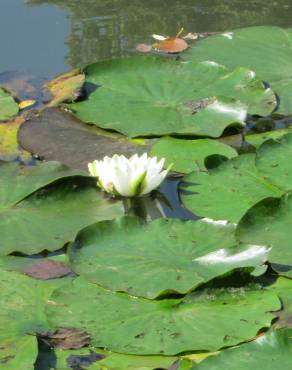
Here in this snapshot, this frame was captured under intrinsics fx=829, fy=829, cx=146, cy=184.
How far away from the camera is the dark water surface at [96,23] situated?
136 inches

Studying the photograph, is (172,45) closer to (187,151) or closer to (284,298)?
(187,151)

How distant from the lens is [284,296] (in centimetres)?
187

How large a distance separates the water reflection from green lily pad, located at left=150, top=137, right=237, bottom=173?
0.93 meters

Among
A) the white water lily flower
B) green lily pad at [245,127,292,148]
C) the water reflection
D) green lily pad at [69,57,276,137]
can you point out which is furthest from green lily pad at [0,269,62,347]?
the water reflection

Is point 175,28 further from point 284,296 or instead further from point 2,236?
point 284,296

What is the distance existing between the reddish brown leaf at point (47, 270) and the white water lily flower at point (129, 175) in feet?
1.01

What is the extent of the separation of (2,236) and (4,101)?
0.92 meters

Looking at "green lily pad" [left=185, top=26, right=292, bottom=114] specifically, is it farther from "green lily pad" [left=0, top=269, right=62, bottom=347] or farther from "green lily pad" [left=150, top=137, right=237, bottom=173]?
"green lily pad" [left=0, top=269, right=62, bottom=347]

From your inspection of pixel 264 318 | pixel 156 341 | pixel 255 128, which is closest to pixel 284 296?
pixel 264 318

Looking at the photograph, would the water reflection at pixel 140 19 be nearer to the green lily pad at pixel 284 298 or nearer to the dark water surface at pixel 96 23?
the dark water surface at pixel 96 23


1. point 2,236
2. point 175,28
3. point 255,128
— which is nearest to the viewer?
point 2,236

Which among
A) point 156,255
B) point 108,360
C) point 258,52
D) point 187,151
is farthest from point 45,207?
point 258,52

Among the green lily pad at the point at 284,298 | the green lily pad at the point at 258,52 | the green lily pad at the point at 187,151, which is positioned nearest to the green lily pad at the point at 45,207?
the green lily pad at the point at 187,151

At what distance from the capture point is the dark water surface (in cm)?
344
